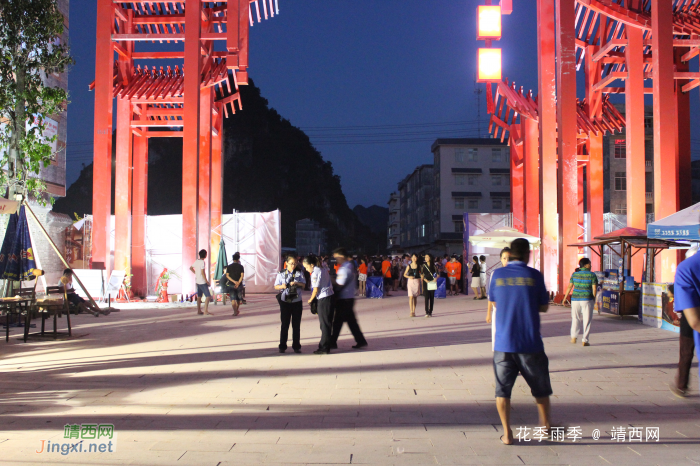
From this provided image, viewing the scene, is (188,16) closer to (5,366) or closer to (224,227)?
(224,227)

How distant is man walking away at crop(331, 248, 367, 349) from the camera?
30.5 ft

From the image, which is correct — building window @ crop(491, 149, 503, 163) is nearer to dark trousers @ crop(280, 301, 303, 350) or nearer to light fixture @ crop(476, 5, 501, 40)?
light fixture @ crop(476, 5, 501, 40)

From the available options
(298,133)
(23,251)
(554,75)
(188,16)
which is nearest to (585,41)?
(554,75)

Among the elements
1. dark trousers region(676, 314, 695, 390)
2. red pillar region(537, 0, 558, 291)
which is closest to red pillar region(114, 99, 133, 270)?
red pillar region(537, 0, 558, 291)

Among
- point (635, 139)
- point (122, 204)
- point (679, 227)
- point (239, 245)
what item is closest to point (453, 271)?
point (635, 139)

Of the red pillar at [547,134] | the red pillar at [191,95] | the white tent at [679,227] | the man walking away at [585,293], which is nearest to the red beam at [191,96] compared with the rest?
the red pillar at [191,95]

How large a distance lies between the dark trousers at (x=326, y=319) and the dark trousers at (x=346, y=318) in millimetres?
458

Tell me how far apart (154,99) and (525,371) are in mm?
19013

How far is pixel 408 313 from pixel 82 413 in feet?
35.9

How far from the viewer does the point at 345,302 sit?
9328mm

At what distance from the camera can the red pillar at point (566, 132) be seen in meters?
17.9

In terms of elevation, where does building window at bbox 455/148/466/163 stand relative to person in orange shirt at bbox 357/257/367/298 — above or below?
above

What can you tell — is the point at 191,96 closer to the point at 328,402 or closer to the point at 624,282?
the point at 624,282

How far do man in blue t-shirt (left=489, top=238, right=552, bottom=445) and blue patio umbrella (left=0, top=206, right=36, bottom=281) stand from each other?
10.9m
